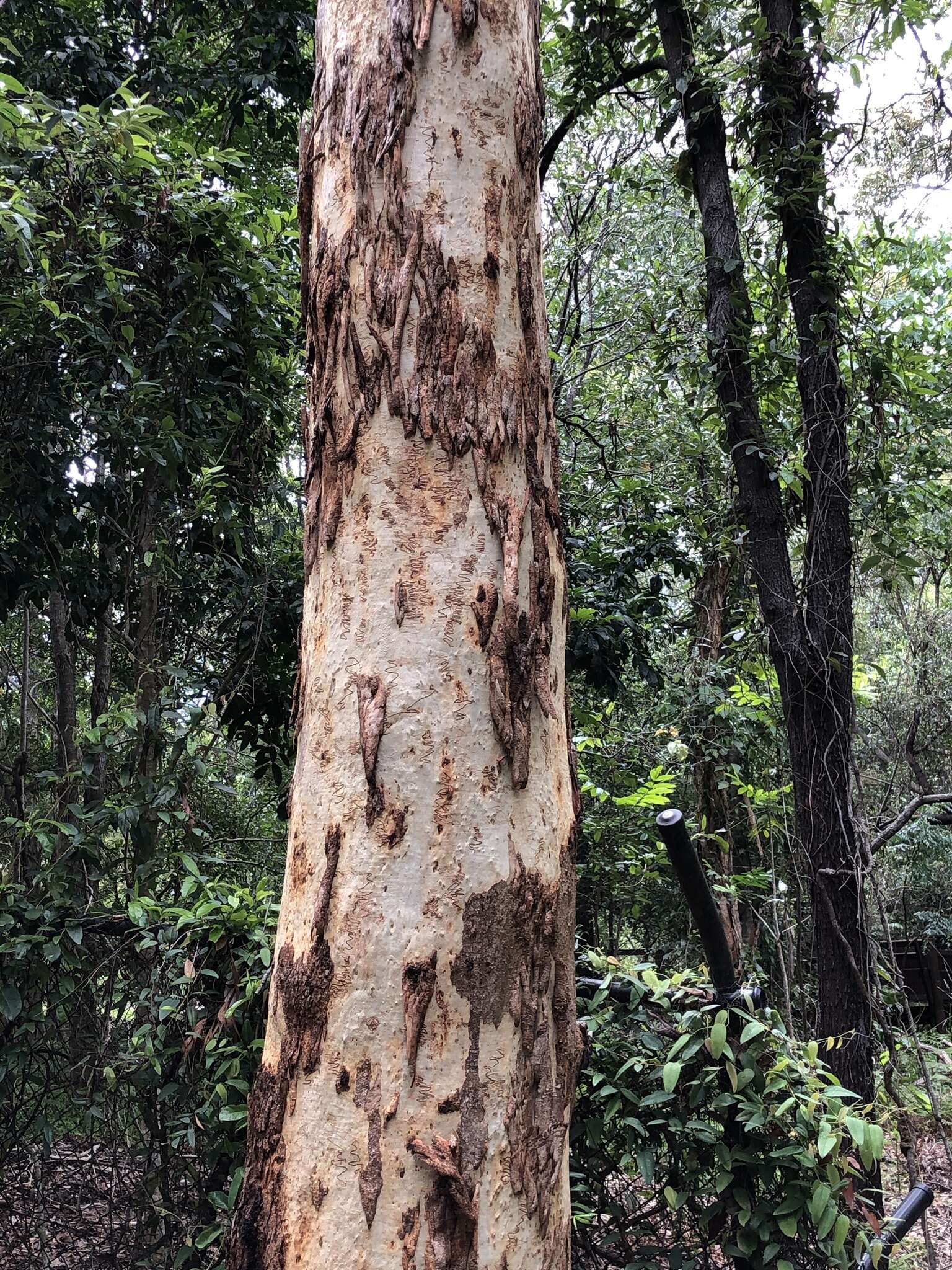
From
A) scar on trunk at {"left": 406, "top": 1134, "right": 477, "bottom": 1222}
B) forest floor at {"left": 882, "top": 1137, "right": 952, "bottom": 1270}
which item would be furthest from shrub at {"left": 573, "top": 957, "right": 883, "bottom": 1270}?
forest floor at {"left": 882, "top": 1137, "right": 952, "bottom": 1270}

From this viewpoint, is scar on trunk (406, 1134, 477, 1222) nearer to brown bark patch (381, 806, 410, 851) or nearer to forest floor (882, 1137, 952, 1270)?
brown bark patch (381, 806, 410, 851)

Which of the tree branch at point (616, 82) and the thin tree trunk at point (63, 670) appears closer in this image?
the tree branch at point (616, 82)

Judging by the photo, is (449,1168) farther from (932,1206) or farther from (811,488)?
(932,1206)

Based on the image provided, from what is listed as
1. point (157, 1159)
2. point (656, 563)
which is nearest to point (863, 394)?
point (656, 563)

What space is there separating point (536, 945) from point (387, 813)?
264mm

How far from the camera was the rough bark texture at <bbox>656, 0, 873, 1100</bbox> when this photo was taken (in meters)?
2.92

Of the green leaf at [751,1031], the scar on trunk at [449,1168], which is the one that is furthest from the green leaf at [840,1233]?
the scar on trunk at [449,1168]

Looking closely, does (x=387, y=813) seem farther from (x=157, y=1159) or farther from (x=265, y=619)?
(x=265, y=619)

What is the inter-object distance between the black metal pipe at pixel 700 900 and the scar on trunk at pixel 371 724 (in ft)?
1.86

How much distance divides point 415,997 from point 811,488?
2.56 m

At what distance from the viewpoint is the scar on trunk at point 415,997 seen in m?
1.10

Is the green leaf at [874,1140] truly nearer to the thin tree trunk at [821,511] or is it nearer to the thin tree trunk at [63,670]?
the thin tree trunk at [821,511]

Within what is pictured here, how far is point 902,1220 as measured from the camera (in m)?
1.71

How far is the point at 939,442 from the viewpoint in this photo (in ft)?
15.4
